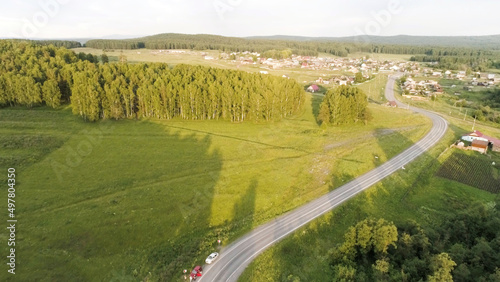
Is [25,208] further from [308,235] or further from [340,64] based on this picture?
[340,64]

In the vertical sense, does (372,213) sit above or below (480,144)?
below

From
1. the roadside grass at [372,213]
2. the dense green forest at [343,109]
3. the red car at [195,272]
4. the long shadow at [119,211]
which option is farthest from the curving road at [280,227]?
the dense green forest at [343,109]

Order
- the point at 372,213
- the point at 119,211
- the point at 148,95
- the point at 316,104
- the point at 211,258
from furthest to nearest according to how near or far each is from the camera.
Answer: the point at 316,104, the point at 148,95, the point at 372,213, the point at 119,211, the point at 211,258

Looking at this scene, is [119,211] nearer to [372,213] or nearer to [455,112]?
[372,213]

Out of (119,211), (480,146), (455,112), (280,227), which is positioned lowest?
(280,227)

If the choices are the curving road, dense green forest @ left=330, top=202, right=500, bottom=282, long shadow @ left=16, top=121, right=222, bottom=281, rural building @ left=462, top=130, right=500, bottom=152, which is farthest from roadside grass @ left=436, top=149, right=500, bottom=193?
long shadow @ left=16, top=121, right=222, bottom=281

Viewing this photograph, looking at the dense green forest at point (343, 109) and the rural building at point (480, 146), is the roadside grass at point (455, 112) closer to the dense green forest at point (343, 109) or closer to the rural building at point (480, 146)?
the rural building at point (480, 146)

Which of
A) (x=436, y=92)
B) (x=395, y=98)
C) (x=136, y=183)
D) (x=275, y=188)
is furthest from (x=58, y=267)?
(x=436, y=92)

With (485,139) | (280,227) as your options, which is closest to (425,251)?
(280,227)
